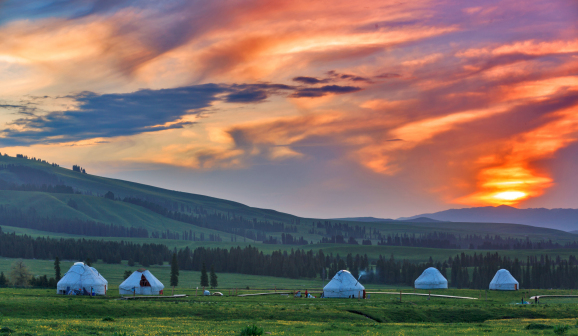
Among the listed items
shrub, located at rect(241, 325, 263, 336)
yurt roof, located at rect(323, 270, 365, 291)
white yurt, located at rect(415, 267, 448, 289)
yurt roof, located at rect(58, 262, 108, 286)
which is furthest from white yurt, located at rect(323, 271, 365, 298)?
shrub, located at rect(241, 325, 263, 336)

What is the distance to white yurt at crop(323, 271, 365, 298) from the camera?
9644 cm

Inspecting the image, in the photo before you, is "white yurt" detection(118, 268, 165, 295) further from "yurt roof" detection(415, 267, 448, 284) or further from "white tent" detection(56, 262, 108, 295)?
"yurt roof" detection(415, 267, 448, 284)

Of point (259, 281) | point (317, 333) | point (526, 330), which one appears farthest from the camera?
point (259, 281)

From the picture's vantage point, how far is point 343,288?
96.8 m

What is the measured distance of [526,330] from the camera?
44.5 metres

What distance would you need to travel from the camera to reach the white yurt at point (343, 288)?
96.4m

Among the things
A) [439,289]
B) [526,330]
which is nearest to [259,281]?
[439,289]

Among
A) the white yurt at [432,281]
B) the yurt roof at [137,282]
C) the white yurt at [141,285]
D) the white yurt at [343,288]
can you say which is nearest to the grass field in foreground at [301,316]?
the white yurt at [343,288]

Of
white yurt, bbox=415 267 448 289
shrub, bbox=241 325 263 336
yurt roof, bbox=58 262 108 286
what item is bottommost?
white yurt, bbox=415 267 448 289

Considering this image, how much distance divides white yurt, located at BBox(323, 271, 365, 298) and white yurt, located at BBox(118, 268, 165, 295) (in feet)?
103

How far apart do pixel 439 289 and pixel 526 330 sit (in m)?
81.0

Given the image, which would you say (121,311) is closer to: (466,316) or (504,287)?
(466,316)

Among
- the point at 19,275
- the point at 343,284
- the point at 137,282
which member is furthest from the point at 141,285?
the point at 19,275

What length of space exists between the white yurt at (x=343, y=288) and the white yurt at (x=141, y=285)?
103 ft
